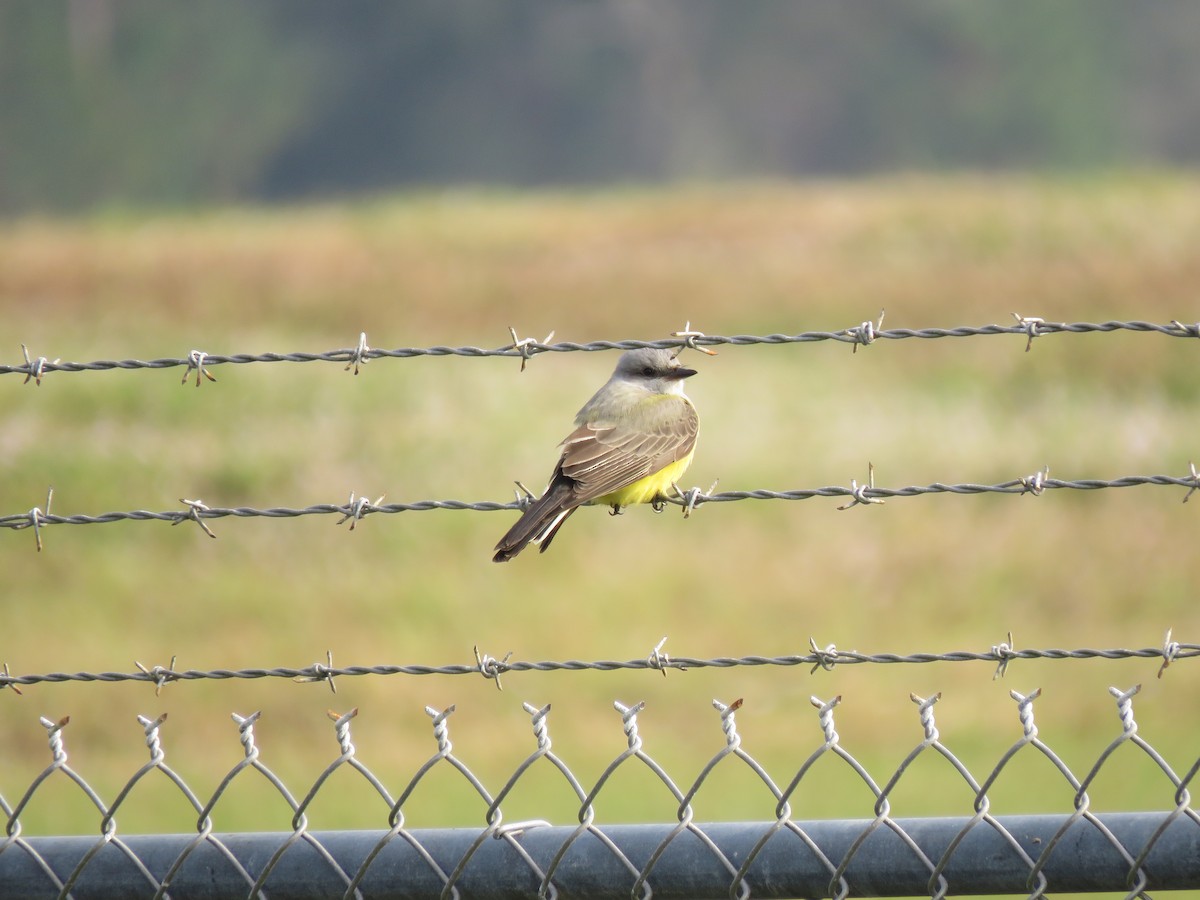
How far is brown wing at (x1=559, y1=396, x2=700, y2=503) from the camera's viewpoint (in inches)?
197

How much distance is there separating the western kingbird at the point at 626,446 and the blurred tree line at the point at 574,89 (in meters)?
33.8

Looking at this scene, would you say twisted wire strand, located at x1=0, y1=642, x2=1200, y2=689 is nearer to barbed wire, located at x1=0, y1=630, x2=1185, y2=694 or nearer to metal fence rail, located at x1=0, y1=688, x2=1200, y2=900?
barbed wire, located at x1=0, y1=630, x2=1185, y2=694

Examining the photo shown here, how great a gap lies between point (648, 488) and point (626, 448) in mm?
290

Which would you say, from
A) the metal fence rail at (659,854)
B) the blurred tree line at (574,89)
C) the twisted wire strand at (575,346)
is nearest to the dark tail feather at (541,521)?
the twisted wire strand at (575,346)

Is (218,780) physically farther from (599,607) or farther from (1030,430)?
(1030,430)

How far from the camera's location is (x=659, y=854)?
288 centimetres

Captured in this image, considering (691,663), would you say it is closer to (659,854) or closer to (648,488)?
(659,854)

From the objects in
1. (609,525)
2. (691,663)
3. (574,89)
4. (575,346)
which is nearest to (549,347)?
(575,346)

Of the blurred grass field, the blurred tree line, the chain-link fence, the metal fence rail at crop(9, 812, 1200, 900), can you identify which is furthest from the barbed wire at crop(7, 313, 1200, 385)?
the blurred tree line

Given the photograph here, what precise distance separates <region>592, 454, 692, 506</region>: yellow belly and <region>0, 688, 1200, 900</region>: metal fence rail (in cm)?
237

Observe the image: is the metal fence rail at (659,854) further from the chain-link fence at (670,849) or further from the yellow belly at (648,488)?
the yellow belly at (648,488)

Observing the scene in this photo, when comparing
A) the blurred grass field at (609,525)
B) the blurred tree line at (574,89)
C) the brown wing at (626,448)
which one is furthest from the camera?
the blurred tree line at (574,89)

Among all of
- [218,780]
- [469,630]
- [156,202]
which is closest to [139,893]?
[218,780]

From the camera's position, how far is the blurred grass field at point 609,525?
10.3 m
